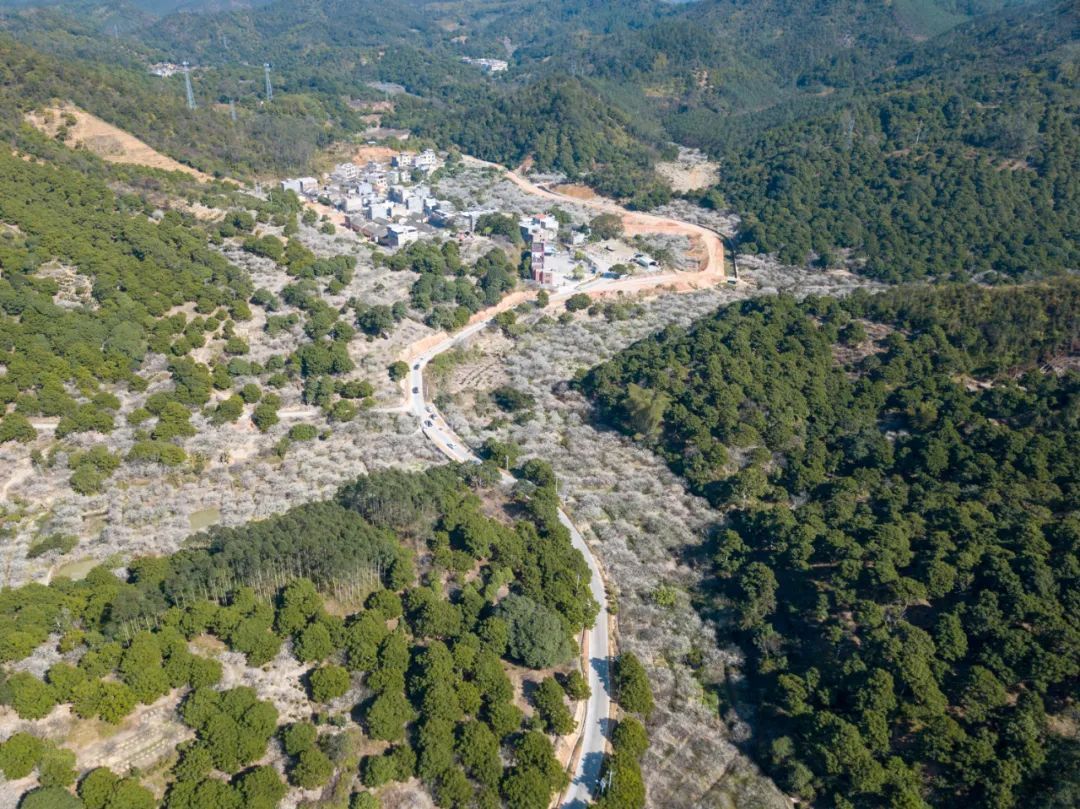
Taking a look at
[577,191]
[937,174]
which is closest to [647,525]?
[937,174]

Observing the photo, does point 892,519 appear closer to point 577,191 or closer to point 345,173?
point 577,191

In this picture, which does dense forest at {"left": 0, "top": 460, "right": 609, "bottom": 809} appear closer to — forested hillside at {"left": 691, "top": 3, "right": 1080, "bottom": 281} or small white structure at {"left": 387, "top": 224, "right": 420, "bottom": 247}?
small white structure at {"left": 387, "top": 224, "right": 420, "bottom": 247}

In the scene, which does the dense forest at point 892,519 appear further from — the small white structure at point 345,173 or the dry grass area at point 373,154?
the dry grass area at point 373,154

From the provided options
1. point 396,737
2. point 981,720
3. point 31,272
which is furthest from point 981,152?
point 31,272

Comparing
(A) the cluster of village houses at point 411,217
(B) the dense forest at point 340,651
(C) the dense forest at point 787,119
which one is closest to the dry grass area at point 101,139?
(C) the dense forest at point 787,119

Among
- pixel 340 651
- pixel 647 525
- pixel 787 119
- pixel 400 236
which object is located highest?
pixel 787 119

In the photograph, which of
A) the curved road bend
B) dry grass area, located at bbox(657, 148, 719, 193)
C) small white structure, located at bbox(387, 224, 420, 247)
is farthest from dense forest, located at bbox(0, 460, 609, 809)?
dry grass area, located at bbox(657, 148, 719, 193)
